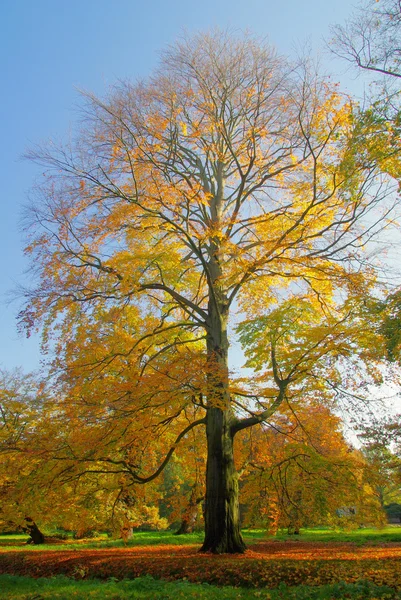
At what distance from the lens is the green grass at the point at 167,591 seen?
5.18 m

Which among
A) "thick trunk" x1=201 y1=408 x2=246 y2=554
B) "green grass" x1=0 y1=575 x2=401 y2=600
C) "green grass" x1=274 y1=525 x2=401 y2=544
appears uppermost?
"thick trunk" x1=201 y1=408 x2=246 y2=554

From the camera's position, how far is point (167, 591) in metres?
6.13

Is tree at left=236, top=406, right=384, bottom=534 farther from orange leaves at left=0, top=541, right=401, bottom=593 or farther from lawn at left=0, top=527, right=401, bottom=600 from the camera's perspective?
lawn at left=0, top=527, right=401, bottom=600

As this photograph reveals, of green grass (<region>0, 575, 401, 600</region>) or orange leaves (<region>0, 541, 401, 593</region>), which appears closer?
green grass (<region>0, 575, 401, 600</region>)

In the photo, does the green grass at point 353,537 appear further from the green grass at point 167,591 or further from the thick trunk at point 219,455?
the green grass at point 167,591

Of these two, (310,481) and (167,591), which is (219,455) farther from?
(167,591)

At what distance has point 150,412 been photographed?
9.30 meters

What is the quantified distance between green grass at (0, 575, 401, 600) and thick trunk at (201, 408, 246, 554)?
212 cm

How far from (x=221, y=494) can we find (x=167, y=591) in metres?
3.32

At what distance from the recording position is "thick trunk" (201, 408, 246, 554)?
9062mm

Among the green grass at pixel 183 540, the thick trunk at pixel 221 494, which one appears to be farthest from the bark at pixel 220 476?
the green grass at pixel 183 540

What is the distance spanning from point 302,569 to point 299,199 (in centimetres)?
849

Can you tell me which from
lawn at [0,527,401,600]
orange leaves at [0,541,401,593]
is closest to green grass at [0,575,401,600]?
lawn at [0,527,401,600]

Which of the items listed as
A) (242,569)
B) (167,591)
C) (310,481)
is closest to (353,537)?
(310,481)
